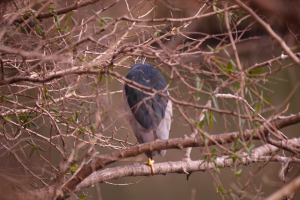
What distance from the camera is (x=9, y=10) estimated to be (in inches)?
47.4

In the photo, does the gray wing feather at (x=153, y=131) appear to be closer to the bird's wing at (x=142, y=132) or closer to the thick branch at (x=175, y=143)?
the bird's wing at (x=142, y=132)

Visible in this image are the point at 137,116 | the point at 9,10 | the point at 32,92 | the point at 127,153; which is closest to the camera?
the point at 127,153

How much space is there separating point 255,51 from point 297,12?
10.1 feet

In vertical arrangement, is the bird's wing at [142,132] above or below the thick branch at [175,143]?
below

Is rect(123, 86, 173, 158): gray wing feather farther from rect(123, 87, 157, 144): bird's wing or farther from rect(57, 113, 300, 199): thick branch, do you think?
rect(57, 113, 300, 199): thick branch

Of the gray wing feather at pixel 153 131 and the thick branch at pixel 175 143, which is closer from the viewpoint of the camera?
the thick branch at pixel 175 143

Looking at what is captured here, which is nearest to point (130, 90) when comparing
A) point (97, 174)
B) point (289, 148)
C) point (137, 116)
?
point (137, 116)

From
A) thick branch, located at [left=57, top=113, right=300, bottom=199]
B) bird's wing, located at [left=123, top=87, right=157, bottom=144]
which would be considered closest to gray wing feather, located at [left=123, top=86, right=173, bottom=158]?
bird's wing, located at [left=123, top=87, right=157, bottom=144]

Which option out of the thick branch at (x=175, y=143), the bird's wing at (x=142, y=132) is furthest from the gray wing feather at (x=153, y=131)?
the thick branch at (x=175, y=143)

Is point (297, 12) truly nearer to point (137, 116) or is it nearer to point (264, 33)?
point (137, 116)

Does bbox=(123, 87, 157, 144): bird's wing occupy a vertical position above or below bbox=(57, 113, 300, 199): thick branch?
below

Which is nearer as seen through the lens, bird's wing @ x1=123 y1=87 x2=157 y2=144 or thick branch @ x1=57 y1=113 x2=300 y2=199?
thick branch @ x1=57 y1=113 x2=300 y2=199

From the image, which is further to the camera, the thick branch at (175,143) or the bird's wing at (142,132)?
the bird's wing at (142,132)

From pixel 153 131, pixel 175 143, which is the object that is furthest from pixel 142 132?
pixel 175 143
